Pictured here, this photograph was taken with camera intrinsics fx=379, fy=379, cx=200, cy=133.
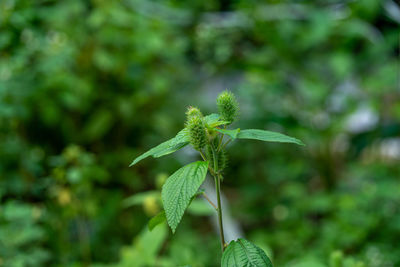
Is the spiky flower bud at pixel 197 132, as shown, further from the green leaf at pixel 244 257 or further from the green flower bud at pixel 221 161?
the green leaf at pixel 244 257

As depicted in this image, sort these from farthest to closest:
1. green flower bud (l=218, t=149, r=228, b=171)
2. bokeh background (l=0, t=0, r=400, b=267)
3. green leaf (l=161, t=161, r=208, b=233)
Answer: bokeh background (l=0, t=0, r=400, b=267) → green flower bud (l=218, t=149, r=228, b=171) → green leaf (l=161, t=161, r=208, b=233)

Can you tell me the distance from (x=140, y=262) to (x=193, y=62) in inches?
92.1

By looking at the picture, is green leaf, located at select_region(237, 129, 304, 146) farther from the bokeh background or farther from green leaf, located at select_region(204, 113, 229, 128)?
the bokeh background

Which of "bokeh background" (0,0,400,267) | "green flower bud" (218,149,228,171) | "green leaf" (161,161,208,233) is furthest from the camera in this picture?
"bokeh background" (0,0,400,267)

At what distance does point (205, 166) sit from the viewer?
58 centimetres

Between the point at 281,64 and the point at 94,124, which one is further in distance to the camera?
the point at 281,64

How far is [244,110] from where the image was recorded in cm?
296

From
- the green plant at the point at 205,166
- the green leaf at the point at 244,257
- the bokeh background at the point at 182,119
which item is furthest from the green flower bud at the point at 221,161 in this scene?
the bokeh background at the point at 182,119

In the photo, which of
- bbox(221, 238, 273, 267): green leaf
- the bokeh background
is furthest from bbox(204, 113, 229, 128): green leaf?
the bokeh background

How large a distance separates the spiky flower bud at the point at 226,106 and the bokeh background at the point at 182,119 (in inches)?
33.3

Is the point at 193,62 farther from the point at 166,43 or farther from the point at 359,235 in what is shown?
the point at 359,235

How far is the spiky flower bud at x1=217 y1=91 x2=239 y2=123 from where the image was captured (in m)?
0.61

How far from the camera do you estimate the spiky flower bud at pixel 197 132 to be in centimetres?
58

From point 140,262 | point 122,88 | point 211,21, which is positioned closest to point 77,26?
point 122,88
